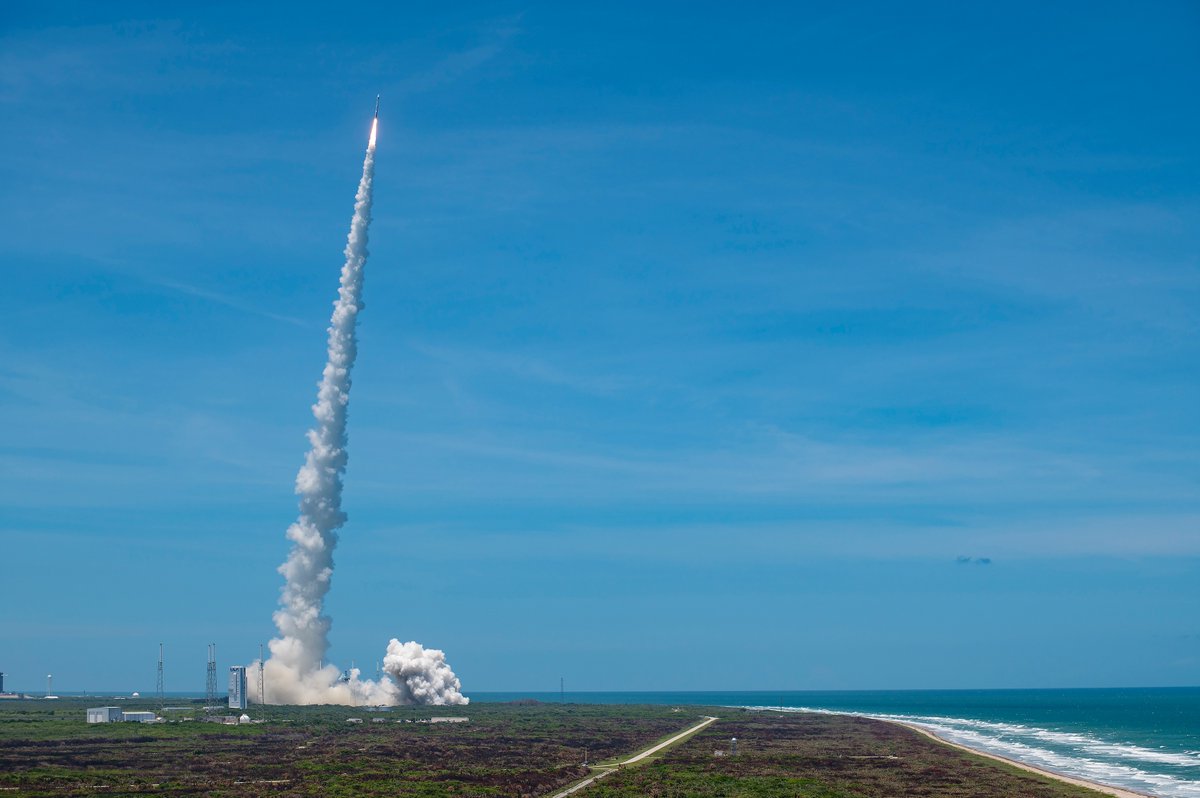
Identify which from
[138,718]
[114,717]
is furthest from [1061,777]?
[114,717]

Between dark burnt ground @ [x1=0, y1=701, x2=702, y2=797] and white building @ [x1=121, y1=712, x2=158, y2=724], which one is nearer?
dark burnt ground @ [x1=0, y1=701, x2=702, y2=797]

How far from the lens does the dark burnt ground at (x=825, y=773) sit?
88062 mm

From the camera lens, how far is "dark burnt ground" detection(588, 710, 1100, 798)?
8806 centimetres

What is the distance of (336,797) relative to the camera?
81.1 m

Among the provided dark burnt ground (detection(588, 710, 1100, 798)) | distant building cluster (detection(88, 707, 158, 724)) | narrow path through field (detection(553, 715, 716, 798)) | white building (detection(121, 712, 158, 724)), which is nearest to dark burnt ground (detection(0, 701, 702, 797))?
narrow path through field (detection(553, 715, 716, 798))

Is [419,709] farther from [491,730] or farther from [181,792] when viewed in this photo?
[181,792]

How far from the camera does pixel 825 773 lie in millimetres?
101688

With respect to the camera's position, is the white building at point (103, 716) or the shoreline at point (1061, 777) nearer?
the shoreline at point (1061, 777)

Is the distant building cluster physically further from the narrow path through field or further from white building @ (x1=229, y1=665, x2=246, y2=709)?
the narrow path through field

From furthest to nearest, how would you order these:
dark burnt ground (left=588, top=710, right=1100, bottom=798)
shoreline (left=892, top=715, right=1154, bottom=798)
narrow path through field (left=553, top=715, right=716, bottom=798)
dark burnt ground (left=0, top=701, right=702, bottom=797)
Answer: shoreline (left=892, top=715, right=1154, bottom=798) < narrow path through field (left=553, top=715, right=716, bottom=798) < dark burnt ground (left=588, top=710, right=1100, bottom=798) < dark burnt ground (left=0, top=701, right=702, bottom=797)

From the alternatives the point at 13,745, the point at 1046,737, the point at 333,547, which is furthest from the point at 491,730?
the point at 1046,737

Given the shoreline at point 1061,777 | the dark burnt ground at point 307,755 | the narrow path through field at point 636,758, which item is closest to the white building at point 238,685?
the dark burnt ground at point 307,755

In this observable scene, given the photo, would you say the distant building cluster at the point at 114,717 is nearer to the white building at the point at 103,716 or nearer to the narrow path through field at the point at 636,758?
the white building at the point at 103,716

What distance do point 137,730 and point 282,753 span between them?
1432 inches
